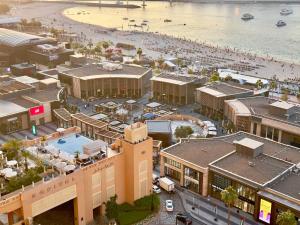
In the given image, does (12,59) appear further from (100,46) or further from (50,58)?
(100,46)

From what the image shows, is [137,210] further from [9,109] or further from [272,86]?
Result: [272,86]

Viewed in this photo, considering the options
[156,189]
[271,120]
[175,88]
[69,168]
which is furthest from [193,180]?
[175,88]

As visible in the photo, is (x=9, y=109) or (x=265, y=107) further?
(x=9, y=109)

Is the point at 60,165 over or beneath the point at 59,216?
over

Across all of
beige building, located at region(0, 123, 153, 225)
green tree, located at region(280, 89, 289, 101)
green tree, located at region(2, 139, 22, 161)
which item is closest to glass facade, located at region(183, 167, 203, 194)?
beige building, located at region(0, 123, 153, 225)

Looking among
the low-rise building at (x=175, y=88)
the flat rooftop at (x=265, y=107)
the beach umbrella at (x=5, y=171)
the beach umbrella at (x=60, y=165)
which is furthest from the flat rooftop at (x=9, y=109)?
the flat rooftop at (x=265, y=107)

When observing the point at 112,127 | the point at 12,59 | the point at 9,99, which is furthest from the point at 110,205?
the point at 12,59
